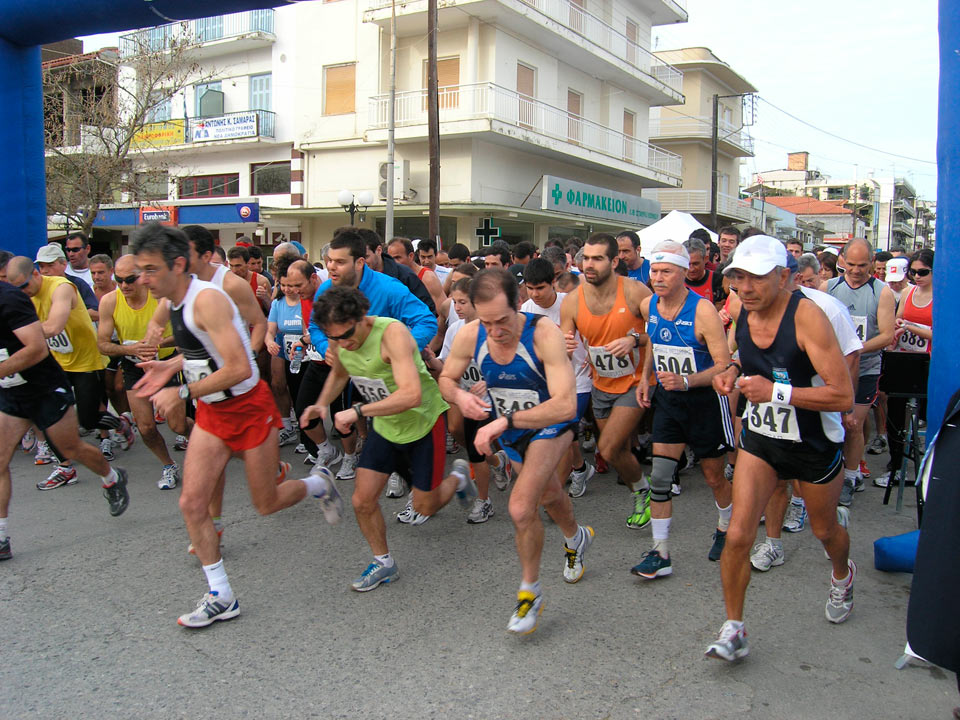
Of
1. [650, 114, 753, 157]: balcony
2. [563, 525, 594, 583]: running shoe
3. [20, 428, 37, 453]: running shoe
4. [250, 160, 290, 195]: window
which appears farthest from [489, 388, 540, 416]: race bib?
[650, 114, 753, 157]: balcony

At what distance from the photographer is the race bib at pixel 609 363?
523cm

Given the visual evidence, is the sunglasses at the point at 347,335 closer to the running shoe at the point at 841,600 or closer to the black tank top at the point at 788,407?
the black tank top at the point at 788,407

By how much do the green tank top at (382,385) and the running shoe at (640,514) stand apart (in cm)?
185

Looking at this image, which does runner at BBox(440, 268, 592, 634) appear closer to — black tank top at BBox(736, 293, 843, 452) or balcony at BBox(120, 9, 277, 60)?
black tank top at BBox(736, 293, 843, 452)

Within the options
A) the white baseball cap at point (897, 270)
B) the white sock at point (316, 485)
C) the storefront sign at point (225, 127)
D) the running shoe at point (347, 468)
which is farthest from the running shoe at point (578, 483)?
the storefront sign at point (225, 127)

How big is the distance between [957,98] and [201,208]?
2734 cm

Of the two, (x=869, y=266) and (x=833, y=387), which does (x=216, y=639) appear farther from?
(x=869, y=266)

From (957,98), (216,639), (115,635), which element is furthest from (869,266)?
(115,635)

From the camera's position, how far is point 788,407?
3428 mm

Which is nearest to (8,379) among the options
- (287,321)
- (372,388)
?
(372,388)

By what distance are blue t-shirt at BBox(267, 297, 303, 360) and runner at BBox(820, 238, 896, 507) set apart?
492 centimetres

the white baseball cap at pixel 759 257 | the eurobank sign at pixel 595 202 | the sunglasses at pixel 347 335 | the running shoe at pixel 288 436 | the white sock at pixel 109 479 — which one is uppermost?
the eurobank sign at pixel 595 202

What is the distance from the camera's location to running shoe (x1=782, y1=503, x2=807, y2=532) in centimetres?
522

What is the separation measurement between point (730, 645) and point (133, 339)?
5.74m
